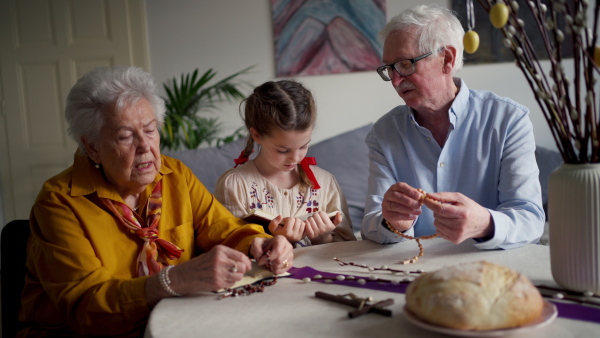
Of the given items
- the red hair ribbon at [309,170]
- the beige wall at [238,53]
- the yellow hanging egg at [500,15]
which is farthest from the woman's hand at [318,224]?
the beige wall at [238,53]

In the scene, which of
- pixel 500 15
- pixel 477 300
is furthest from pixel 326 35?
pixel 477 300

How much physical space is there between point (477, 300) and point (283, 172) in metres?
1.44

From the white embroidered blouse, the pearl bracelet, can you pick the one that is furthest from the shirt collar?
the pearl bracelet

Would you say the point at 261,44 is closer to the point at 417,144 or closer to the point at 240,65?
the point at 240,65

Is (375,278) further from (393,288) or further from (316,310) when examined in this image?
(316,310)

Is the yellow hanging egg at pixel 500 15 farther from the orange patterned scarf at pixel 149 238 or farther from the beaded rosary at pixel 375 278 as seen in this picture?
the orange patterned scarf at pixel 149 238

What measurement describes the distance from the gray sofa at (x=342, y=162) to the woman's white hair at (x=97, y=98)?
1.33 meters

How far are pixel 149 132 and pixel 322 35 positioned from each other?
2.84 m

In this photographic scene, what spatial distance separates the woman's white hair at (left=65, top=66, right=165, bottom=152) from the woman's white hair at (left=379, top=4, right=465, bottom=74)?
912mm

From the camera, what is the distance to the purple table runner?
995 millimetres

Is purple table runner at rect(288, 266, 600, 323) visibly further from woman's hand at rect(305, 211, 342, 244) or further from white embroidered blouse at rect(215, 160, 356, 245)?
white embroidered blouse at rect(215, 160, 356, 245)

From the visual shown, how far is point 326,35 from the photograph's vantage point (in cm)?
427

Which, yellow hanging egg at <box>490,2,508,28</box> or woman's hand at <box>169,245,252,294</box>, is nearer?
yellow hanging egg at <box>490,2,508,28</box>

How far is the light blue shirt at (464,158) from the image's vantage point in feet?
5.65
